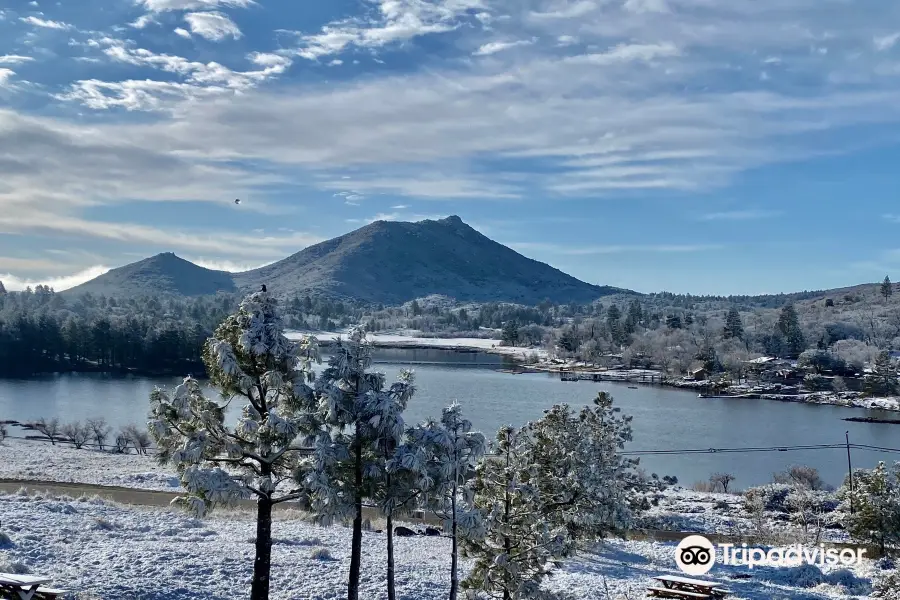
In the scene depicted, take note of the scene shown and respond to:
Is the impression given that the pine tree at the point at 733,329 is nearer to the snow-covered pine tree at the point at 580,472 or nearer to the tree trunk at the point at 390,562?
the snow-covered pine tree at the point at 580,472

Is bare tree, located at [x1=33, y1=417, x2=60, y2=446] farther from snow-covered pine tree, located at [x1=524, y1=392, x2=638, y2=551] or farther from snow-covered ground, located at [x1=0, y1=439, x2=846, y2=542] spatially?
snow-covered pine tree, located at [x1=524, y1=392, x2=638, y2=551]

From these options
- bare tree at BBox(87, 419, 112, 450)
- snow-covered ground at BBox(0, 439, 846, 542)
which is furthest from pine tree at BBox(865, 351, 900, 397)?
bare tree at BBox(87, 419, 112, 450)

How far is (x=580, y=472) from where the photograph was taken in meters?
18.4

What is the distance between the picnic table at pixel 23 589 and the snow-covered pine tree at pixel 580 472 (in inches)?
390

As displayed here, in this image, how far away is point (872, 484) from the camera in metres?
21.3

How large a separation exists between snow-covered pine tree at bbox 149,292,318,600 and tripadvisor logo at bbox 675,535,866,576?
34.3 feet

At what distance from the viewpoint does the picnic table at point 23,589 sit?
11.5m

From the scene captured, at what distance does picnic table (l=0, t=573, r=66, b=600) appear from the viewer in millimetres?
11506

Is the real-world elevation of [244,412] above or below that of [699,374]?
above

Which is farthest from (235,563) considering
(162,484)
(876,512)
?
(876,512)

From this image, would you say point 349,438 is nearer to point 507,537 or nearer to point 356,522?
point 356,522

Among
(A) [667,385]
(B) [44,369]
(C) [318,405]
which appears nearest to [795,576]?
(C) [318,405]

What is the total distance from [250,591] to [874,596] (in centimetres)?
1234

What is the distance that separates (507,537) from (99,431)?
41.8 metres
